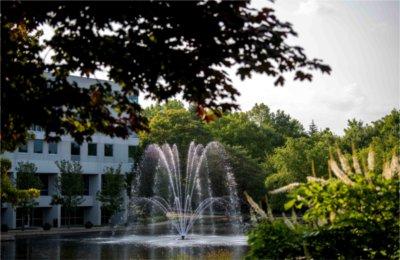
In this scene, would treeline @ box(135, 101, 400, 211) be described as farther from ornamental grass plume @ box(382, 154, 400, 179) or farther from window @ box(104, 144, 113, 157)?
ornamental grass plume @ box(382, 154, 400, 179)

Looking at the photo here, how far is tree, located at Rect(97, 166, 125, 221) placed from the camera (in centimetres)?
4900

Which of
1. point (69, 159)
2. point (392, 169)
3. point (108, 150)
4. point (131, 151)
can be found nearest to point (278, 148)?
point (131, 151)

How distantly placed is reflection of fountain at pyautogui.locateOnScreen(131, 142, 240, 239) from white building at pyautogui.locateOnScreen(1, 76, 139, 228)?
2261mm

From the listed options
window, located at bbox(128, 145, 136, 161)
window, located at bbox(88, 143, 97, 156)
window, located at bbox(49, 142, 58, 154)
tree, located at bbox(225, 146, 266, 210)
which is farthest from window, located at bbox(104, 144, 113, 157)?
tree, located at bbox(225, 146, 266, 210)

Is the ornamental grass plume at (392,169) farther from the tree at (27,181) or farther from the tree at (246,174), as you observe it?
the tree at (246,174)

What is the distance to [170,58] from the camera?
6.33 m

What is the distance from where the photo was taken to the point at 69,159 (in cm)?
5159

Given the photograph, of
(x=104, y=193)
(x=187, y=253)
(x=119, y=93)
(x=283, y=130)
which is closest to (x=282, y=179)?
(x=104, y=193)

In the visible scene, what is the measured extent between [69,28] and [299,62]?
2.69 metres

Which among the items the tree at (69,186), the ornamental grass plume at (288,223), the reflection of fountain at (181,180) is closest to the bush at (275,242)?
the ornamental grass plume at (288,223)

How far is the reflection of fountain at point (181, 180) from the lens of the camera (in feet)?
173

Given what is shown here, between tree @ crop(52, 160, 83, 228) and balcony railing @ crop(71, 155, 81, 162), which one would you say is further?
balcony railing @ crop(71, 155, 81, 162)

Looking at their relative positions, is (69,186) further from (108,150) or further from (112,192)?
(108,150)

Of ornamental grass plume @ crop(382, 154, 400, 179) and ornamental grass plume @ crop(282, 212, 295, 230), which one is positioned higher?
ornamental grass plume @ crop(382, 154, 400, 179)
